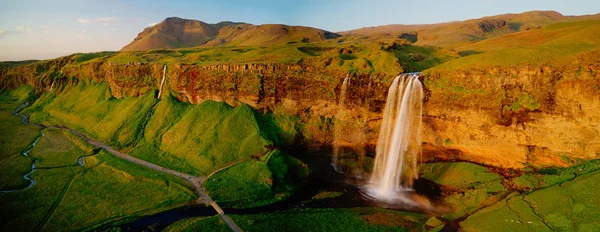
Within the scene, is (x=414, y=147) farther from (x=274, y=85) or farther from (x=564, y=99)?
(x=274, y=85)

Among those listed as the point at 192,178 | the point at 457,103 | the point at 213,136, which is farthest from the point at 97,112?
the point at 457,103

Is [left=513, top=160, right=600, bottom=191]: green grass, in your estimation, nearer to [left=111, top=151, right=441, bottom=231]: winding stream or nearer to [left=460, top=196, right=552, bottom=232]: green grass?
[left=460, top=196, right=552, bottom=232]: green grass

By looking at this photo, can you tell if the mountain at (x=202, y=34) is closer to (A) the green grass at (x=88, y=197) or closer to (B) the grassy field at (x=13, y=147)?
(B) the grassy field at (x=13, y=147)

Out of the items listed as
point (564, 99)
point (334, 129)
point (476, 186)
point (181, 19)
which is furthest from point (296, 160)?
point (181, 19)

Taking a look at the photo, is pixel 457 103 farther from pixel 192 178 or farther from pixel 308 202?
pixel 192 178

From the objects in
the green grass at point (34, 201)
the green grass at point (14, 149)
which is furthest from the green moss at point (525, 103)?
the green grass at point (14, 149)

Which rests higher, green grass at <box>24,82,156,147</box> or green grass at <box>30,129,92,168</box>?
green grass at <box>24,82,156,147</box>

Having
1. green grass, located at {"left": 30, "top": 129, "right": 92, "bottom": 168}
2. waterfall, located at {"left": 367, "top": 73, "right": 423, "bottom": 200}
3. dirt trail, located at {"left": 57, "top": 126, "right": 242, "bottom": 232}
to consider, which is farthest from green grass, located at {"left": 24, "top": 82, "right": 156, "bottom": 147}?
waterfall, located at {"left": 367, "top": 73, "right": 423, "bottom": 200}
